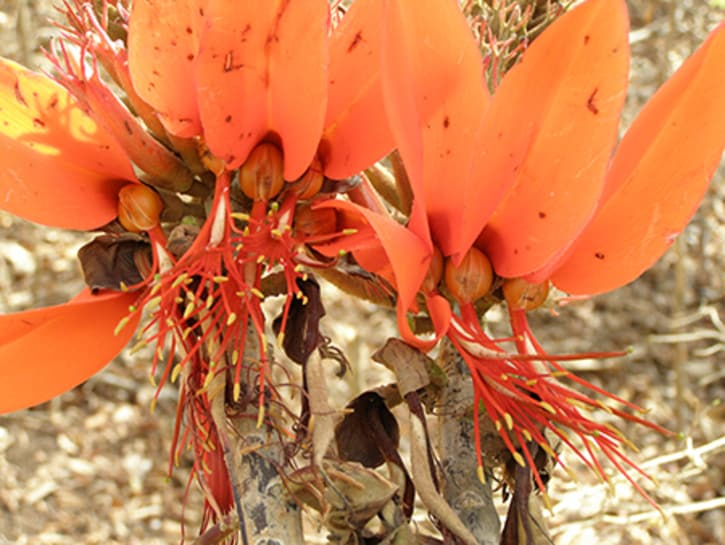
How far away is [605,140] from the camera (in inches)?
25.4

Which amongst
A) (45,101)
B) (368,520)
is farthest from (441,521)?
(45,101)

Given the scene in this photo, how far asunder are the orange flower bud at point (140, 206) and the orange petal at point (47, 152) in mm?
12

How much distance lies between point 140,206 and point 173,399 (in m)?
2.31

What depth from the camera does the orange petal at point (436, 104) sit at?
64 centimetres

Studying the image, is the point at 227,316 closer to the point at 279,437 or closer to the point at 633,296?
the point at 279,437

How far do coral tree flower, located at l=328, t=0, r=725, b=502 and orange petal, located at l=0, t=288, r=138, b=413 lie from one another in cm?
22

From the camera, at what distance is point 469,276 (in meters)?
0.73

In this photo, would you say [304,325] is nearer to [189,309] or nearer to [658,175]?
[189,309]

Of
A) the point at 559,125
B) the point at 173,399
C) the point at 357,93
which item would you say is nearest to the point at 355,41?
the point at 357,93

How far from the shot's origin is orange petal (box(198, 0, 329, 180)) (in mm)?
656

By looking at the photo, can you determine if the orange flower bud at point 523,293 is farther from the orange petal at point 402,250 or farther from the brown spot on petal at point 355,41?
the brown spot on petal at point 355,41

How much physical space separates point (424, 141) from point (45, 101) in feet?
0.92

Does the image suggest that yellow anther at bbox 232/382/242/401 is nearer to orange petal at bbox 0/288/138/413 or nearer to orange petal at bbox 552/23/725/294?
orange petal at bbox 0/288/138/413

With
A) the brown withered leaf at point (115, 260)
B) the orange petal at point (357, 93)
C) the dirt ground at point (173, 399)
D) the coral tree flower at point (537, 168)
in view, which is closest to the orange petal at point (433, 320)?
the coral tree flower at point (537, 168)
